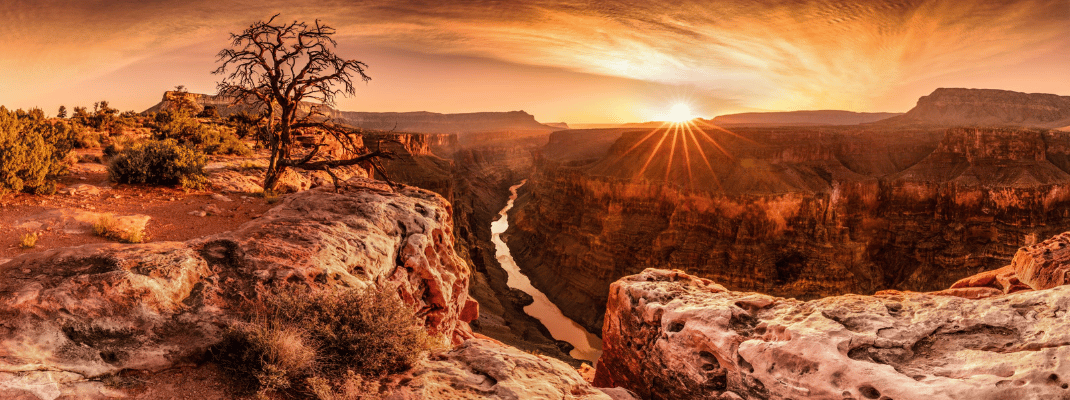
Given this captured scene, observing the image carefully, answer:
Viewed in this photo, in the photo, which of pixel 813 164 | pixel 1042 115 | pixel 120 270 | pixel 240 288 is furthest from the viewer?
pixel 1042 115

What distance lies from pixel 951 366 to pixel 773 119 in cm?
19055

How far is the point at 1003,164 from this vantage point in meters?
38.9

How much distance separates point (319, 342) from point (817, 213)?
129 feet

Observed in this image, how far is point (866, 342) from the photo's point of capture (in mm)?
5777

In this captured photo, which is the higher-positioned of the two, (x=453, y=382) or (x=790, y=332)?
(x=790, y=332)

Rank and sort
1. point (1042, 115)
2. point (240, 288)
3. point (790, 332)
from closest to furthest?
point (240, 288), point (790, 332), point (1042, 115)

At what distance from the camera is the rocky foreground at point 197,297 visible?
13.9 feet

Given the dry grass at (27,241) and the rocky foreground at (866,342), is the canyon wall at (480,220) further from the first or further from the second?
the rocky foreground at (866,342)

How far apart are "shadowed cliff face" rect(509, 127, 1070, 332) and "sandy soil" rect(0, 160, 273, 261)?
28.2m

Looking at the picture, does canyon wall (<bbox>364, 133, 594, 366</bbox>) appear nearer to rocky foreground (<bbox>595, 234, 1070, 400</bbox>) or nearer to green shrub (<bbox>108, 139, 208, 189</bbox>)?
green shrub (<bbox>108, 139, 208, 189</bbox>)

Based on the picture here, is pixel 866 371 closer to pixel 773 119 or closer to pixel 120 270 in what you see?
pixel 120 270

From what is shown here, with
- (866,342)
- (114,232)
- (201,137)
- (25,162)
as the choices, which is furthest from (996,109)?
(25,162)

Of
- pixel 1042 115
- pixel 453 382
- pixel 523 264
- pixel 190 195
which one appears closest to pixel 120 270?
pixel 453 382

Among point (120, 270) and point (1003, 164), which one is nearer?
point (120, 270)
